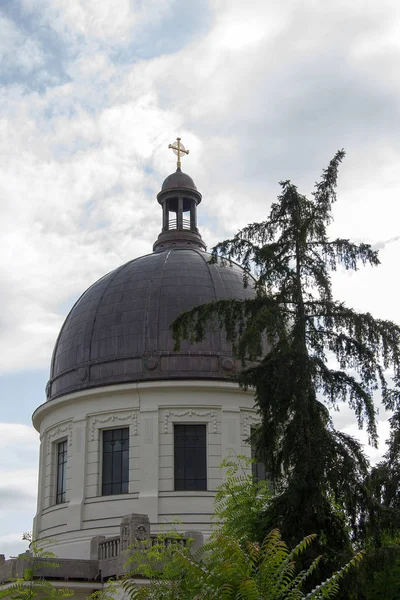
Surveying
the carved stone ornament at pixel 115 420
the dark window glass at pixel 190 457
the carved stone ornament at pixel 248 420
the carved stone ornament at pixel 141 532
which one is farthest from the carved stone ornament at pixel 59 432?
the carved stone ornament at pixel 141 532

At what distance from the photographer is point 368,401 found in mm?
19031

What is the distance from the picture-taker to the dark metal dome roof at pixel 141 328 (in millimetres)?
33500

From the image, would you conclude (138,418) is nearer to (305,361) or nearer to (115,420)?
(115,420)

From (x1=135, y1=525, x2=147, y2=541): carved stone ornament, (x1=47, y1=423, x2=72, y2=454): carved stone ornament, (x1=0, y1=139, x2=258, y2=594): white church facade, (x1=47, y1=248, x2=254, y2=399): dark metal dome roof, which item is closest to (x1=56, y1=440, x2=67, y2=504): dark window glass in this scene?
(x1=0, y1=139, x2=258, y2=594): white church facade

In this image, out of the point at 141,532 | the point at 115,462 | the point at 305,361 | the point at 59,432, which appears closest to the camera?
the point at 305,361

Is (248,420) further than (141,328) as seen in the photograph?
No

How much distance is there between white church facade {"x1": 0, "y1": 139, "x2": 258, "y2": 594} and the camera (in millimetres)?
32281

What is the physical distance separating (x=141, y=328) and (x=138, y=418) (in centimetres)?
349

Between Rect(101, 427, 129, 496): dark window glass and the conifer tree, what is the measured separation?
537 inches

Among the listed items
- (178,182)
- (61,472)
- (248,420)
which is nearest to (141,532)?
(248,420)

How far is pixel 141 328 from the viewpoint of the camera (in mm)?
34250

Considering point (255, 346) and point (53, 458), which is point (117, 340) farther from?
point (255, 346)

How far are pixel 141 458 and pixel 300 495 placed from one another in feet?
50.4

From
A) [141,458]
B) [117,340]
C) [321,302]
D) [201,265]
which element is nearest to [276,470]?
[321,302]
